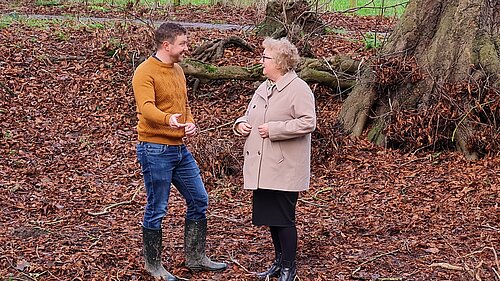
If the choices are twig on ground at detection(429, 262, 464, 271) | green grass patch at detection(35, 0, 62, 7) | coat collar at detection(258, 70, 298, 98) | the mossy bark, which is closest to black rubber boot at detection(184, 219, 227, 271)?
coat collar at detection(258, 70, 298, 98)

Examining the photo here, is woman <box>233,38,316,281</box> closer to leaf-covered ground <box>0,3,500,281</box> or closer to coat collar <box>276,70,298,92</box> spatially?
A: coat collar <box>276,70,298,92</box>

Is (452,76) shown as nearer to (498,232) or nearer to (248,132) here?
(498,232)

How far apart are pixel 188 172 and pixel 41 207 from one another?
268 centimetres

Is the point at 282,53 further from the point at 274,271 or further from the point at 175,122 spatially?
the point at 274,271

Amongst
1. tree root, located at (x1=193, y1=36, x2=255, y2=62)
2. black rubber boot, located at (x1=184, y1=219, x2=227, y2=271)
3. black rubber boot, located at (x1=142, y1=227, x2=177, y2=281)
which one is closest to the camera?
black rubber boot, located at (x1=142, y1=227, x2=177, y2=281)

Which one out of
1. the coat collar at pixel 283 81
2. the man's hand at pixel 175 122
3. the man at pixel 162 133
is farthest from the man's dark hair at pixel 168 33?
the coat collar at pixel 283 81

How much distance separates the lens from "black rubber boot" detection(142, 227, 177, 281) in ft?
17.5

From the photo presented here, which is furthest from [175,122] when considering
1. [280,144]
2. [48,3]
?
[48,3]

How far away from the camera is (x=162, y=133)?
5.16 meters

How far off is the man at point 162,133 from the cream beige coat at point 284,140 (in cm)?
51

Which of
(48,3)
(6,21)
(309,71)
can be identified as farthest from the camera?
(48,3)

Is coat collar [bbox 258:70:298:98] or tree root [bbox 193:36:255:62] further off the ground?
coat collar [bbox 258:70:298:98]

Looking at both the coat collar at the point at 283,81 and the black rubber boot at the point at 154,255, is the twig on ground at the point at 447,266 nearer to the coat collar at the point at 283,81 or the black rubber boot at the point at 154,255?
the coat collar at the point at 283,81

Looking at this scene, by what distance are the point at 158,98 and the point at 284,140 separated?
0.94 m
